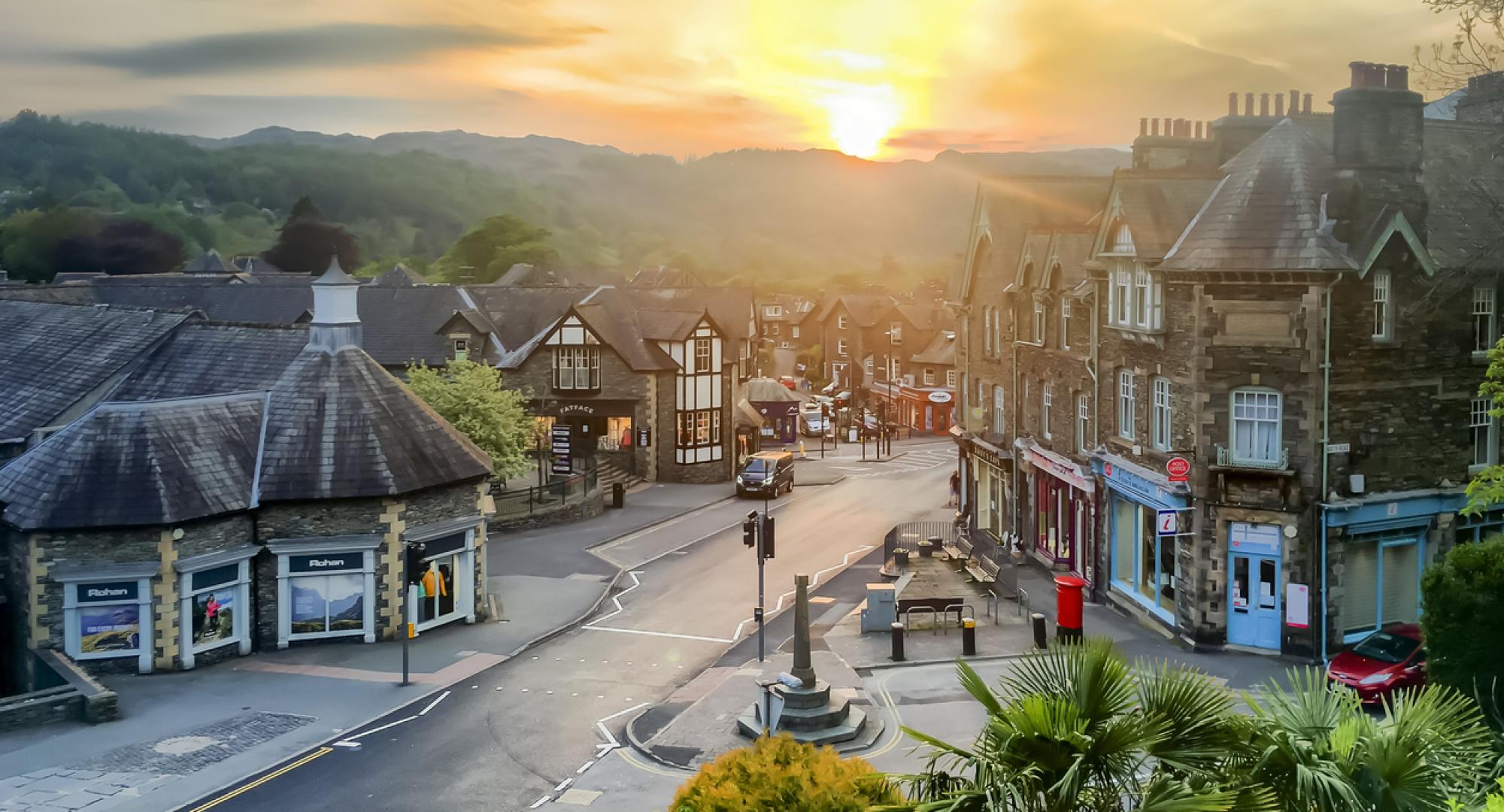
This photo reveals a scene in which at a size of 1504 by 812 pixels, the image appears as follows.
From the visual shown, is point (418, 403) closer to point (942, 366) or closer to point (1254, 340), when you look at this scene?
point (1254, 340)

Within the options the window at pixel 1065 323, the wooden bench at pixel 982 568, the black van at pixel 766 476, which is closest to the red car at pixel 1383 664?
the wooden bench at pixel 982 568

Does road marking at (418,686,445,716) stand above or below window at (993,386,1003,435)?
below

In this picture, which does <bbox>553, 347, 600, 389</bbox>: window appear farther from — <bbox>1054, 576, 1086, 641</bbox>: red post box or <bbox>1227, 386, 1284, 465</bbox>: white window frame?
<bbox>1227, 386, 1284, 465</bbox>: white window frame

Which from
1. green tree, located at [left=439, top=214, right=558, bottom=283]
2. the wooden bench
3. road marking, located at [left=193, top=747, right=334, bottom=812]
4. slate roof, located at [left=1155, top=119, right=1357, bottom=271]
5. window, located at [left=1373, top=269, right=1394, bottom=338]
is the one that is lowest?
road marking, located at [left=193, top=747, right=334, bottom=812]

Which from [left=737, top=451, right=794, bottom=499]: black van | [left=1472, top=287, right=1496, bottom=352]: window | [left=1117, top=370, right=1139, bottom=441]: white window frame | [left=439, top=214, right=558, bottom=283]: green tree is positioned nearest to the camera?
[left=1472, top=287, right=1496, bottom=352]: window

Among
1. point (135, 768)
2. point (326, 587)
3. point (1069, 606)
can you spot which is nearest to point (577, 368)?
point (326, 587)

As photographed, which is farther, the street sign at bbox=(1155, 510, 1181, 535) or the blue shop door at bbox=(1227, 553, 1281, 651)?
the street sign at bbox=(1155, 510, 1181, 535)

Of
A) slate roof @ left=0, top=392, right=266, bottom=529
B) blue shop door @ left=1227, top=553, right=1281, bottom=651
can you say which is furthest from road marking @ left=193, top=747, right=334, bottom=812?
blue shop door @ left=1227, top=553, right=1281, bottom=651

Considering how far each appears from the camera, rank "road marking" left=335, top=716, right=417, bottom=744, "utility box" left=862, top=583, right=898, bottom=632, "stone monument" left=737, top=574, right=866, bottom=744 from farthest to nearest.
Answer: "utility box" left=862, top=583, right=898, bottom=632, "road marking" left=335, top=716, right=417, bottom=744, "stone monument" left=737, top=574, right=866, bottom=744

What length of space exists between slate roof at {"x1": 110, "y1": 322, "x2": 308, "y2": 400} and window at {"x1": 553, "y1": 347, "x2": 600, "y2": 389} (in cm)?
1872

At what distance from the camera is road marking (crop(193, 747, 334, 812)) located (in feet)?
58.2

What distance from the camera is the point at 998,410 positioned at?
3944 centimetres

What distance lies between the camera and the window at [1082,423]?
1230 inches

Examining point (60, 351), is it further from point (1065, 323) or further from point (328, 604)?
point (1065, 323)
